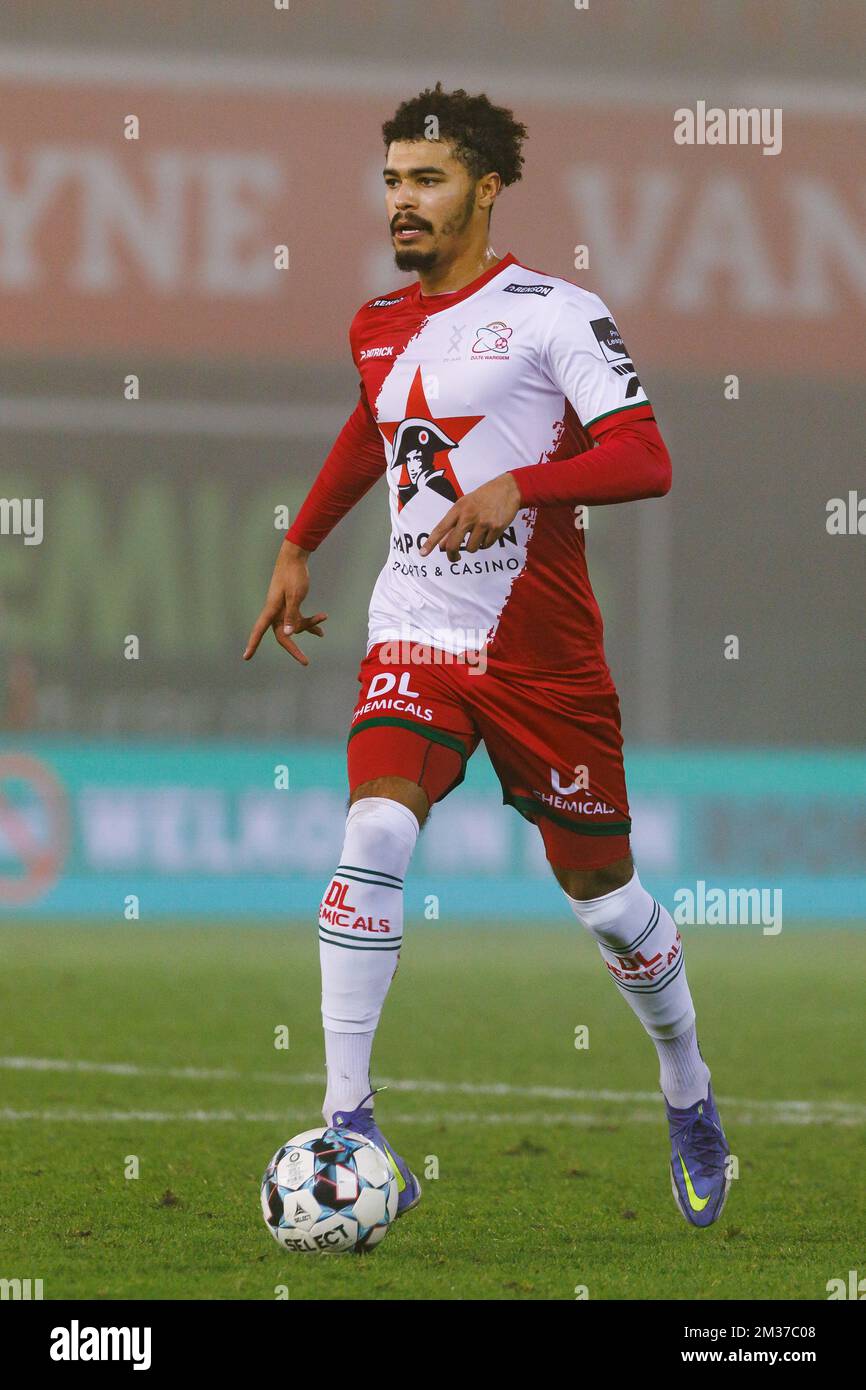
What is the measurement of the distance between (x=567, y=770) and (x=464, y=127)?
1482 millimetres

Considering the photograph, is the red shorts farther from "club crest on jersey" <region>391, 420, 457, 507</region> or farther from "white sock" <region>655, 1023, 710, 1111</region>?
"white sock" <region>655, 1023, 710, 1111</region>

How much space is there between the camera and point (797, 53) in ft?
61.6

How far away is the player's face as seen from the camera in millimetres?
4676

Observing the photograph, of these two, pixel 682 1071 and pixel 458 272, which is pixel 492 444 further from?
pixel 682 1071

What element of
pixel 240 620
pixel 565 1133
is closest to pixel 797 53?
pixel 240 620

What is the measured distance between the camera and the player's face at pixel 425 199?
4.68 m

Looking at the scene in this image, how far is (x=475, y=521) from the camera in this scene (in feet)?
13.2

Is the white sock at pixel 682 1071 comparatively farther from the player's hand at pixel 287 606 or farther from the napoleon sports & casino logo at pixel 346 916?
the player's hand at pixel 287 606

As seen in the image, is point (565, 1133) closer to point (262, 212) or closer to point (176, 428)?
point (176, 428)

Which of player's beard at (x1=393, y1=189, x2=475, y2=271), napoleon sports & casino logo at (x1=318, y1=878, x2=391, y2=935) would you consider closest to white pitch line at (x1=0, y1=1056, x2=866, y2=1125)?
napoleon sports & casino logo at (x1=318, y1=878, x2=391, y2=935)

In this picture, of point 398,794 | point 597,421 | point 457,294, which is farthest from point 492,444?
point 398,794

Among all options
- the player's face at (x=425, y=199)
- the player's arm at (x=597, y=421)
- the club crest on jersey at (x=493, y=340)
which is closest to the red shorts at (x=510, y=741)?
the player's arm at (x=597, y=421)

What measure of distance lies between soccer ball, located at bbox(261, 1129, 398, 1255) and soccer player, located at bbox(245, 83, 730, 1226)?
0.84 feet

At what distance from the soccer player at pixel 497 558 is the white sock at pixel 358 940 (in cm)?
4
